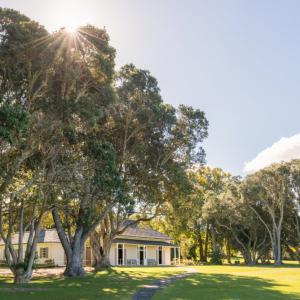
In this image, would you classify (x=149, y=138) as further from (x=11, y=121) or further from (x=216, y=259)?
(x=216, y=259)

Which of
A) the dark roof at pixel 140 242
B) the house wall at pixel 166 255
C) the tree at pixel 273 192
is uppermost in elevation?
the tree at pixel 273 192

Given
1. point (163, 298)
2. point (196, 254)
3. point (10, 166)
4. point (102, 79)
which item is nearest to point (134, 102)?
point (102, 79)

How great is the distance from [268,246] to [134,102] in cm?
4582

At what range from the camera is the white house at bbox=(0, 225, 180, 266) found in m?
52.5

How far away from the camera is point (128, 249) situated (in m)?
56.3

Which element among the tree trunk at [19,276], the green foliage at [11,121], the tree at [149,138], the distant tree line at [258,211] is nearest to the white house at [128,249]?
the distant tree line at [258,211]

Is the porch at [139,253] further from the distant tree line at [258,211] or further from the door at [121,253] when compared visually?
the distant tree line at [258,211]

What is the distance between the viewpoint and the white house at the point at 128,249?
52.5 m

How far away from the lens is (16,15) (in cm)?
1902

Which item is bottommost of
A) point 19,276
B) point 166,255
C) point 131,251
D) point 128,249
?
point 19,276

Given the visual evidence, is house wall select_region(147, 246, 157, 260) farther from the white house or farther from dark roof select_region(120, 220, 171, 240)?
dark roof select_region(120, 220, 171, 240)

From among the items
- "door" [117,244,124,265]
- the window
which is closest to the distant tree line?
"door" [117,244,124,265]

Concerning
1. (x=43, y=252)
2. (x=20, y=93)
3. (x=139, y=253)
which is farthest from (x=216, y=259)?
(x=20, y=93)

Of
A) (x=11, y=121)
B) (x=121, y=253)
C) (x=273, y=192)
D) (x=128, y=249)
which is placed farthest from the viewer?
(x=273, y=192)
